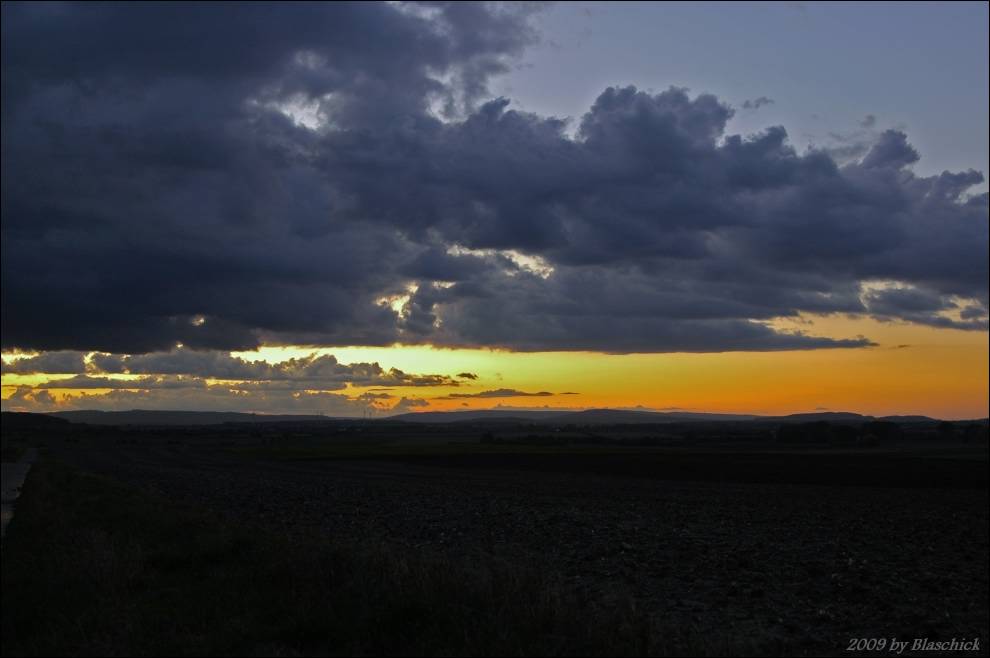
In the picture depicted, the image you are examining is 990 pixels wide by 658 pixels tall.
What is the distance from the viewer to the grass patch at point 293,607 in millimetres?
8867

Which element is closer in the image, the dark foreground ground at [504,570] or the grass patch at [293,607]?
the grass patch at [293,607]

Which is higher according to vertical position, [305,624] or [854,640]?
[305,624]

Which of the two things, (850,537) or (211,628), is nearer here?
(211,628)

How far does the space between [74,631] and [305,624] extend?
119 inches

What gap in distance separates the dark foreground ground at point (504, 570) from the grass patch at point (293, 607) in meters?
0.04

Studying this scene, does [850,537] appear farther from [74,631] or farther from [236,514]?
[74,631]

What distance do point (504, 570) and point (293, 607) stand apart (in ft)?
8.86

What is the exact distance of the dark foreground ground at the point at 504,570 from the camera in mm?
9555

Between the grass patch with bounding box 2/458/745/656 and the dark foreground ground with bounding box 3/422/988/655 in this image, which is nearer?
the grass patch with bounding box 2/458/745/656

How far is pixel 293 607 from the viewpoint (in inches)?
420

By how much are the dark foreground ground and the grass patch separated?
38mm

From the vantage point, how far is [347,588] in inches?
434

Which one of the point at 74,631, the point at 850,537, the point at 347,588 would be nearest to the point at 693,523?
the point at 850,537

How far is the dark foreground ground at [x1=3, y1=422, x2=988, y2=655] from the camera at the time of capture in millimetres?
9555
